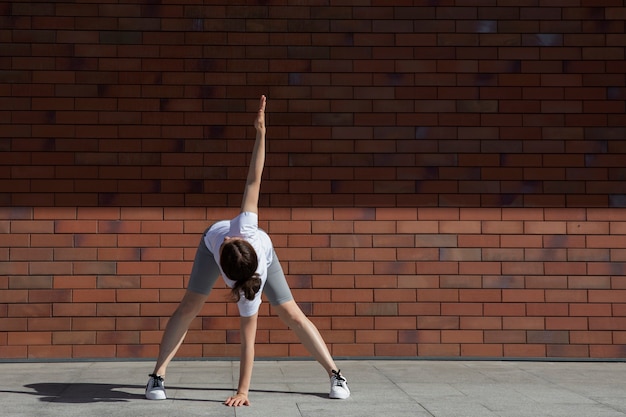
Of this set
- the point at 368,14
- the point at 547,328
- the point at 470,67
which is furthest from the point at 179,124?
the point at 547,328

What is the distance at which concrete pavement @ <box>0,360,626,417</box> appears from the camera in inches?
199

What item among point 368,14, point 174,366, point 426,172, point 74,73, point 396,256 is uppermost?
point 368,14

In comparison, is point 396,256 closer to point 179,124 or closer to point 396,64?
point 396,64

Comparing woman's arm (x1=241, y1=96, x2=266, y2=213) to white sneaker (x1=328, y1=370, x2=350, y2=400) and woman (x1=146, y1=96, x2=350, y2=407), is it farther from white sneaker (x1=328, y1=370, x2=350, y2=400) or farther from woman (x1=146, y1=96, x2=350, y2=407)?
white sneaker (x1=328, y1=370, x2=350, y2=400)

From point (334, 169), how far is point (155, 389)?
2567 millimetres

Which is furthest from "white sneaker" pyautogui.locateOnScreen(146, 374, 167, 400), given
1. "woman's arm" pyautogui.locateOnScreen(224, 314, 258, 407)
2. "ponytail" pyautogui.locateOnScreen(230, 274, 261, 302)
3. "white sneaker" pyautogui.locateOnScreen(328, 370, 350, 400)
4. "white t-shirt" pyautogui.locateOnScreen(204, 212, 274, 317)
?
"white sneaker" pyautogui.locateOnScreen(328, 370, 350, 400)

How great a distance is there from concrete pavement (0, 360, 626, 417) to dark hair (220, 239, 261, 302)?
0.66 metres

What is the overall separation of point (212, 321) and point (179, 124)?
5.18ft

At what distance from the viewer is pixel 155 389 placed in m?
5.43

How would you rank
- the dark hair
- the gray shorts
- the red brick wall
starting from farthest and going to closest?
the red brick wall → the gray shorts → the dark hair

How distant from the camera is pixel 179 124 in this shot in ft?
23.8

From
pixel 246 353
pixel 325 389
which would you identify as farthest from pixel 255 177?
pixel 325 389

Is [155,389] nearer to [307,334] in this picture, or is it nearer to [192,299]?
[192,299]

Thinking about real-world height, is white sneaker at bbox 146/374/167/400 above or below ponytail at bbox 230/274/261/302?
below
